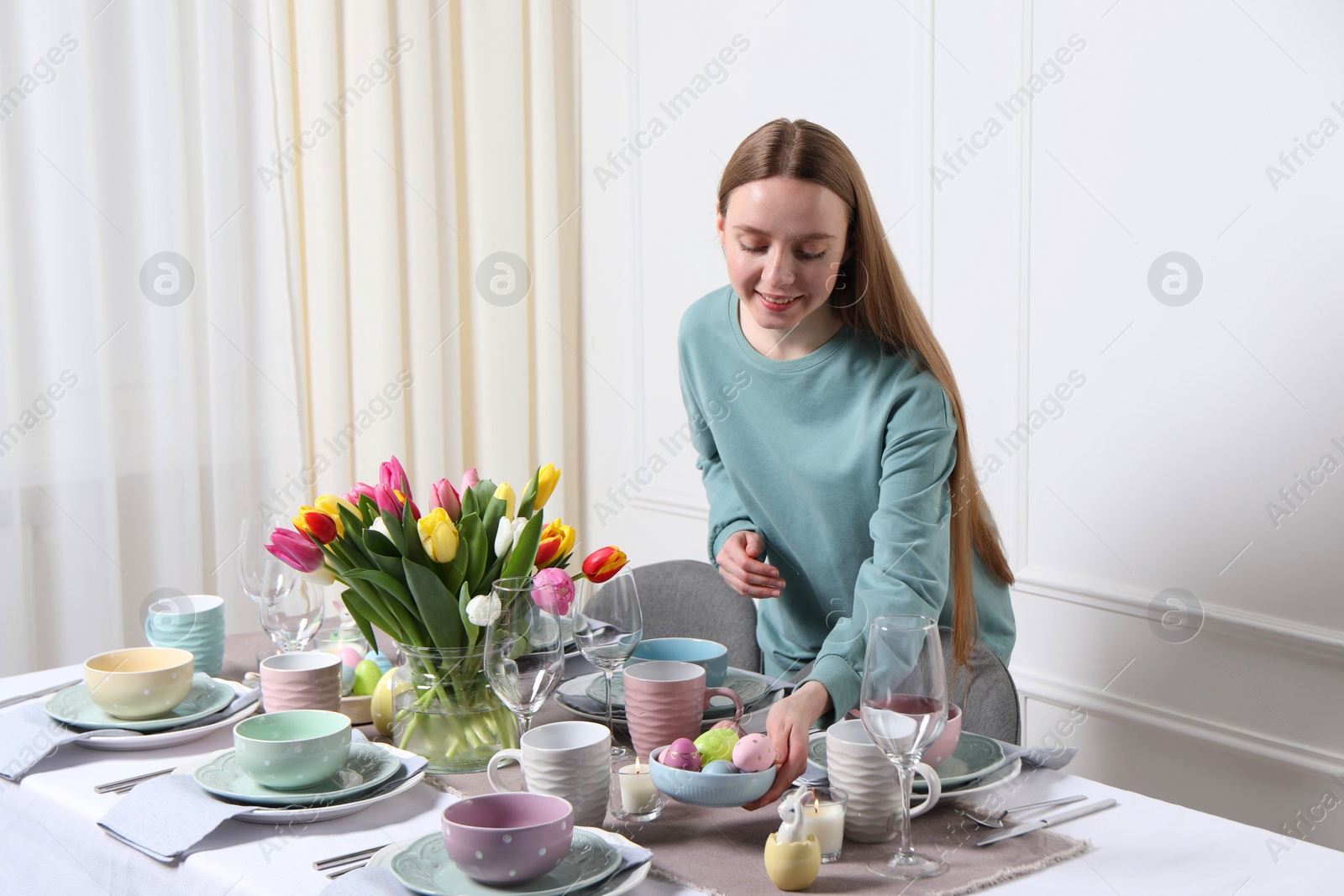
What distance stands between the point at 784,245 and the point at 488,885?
932 mm

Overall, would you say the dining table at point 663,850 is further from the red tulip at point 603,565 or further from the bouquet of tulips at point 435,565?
the red tulip at point 603,565

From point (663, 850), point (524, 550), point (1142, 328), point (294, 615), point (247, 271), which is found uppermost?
point (247, 271)

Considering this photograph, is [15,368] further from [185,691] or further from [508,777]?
[508,777]

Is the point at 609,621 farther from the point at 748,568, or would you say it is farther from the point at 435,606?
the point at 748,568

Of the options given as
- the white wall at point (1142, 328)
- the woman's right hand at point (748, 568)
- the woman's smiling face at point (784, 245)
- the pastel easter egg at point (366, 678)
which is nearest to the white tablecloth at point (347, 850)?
the pastel easter egg at point (366, 678)

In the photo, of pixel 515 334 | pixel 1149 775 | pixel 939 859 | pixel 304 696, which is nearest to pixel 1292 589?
pixel 1149 775

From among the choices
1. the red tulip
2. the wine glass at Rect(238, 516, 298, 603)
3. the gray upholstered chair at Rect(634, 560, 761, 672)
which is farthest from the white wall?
the wine glass at Rect(238, 516, 298, 603)

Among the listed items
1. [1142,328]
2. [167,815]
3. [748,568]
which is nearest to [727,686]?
[748,568]

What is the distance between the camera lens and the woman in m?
1.52

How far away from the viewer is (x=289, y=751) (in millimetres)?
1182

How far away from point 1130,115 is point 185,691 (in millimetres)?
1942

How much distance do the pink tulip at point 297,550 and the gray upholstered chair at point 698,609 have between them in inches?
29.4

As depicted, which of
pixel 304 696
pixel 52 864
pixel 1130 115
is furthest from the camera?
pixel 1130 115

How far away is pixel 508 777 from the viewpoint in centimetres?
129
